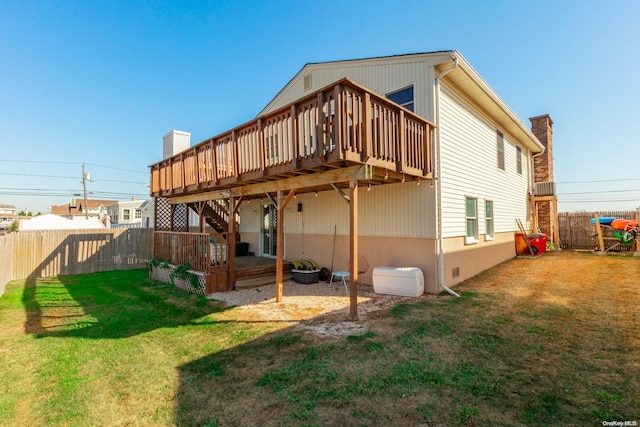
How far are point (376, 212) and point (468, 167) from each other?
3.36 meters

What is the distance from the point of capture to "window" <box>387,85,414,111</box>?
25.9 feet

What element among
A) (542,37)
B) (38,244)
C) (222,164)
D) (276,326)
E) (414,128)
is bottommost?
(276,326)

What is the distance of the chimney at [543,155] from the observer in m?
16.1

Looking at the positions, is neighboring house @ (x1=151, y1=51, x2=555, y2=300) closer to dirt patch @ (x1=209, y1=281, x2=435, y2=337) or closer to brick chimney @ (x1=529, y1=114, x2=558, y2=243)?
dirt patch @ (x1=209, y1=281, x2=435, y2=337)

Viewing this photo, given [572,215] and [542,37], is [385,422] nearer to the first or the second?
[542,37]

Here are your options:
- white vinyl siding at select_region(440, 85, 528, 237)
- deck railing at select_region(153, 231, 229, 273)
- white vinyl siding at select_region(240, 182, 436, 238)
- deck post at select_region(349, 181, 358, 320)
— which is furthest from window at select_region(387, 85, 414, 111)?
deck railing at select_region(153, 231, 229, 273)

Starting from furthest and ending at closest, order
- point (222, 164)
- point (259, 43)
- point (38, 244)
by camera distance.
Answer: point (259, 43)
point (38, 244)
point (222, 164)

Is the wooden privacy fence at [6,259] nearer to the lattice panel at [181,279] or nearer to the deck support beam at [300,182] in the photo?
the lattice panel at [181,279]

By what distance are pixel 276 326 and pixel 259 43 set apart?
11253 mm

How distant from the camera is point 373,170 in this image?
5.70m

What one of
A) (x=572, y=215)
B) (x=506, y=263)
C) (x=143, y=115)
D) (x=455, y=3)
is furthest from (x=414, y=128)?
(x=143, y=115)

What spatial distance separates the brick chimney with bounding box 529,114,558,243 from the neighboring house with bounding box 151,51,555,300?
5.53m

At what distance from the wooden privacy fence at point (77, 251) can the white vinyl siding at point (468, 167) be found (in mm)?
12221

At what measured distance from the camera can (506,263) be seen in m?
11.2
